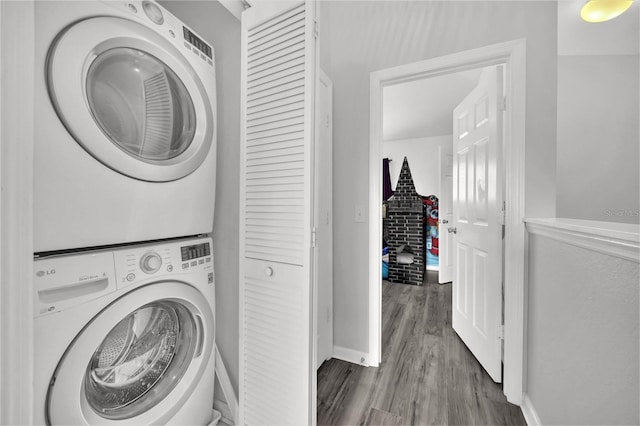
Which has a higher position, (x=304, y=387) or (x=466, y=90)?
(x=466, y=90)

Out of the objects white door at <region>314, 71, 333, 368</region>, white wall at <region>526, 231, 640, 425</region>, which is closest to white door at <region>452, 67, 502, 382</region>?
white wall at <region>526, 231, 640, 425</region>

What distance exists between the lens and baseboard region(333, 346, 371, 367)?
189 centimetres

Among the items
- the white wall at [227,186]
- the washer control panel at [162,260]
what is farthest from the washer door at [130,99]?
the washer control panel at [162,260]

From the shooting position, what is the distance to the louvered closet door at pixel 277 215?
999 millimetres

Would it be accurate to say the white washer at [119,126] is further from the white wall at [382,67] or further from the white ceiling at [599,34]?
the white ceiling at [599,34]

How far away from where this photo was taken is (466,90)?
2844mm

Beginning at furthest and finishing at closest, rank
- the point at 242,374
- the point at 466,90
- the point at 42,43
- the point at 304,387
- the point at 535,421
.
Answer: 1. the point at 466,90
2. the point at 535,421
3. the point at 242,374
4. the point at 304,387
5. the point at 42,43

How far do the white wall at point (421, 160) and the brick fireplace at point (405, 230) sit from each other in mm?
158

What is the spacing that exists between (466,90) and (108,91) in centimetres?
313

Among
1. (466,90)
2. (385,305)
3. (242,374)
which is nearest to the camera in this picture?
(242,374)

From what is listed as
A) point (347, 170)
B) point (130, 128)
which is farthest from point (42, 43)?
point (347, 170)

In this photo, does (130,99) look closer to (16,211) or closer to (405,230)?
(16,211)

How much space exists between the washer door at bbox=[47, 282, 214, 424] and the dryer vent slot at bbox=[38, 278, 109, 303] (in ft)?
0.25

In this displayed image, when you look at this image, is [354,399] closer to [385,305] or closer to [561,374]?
[561,374]
